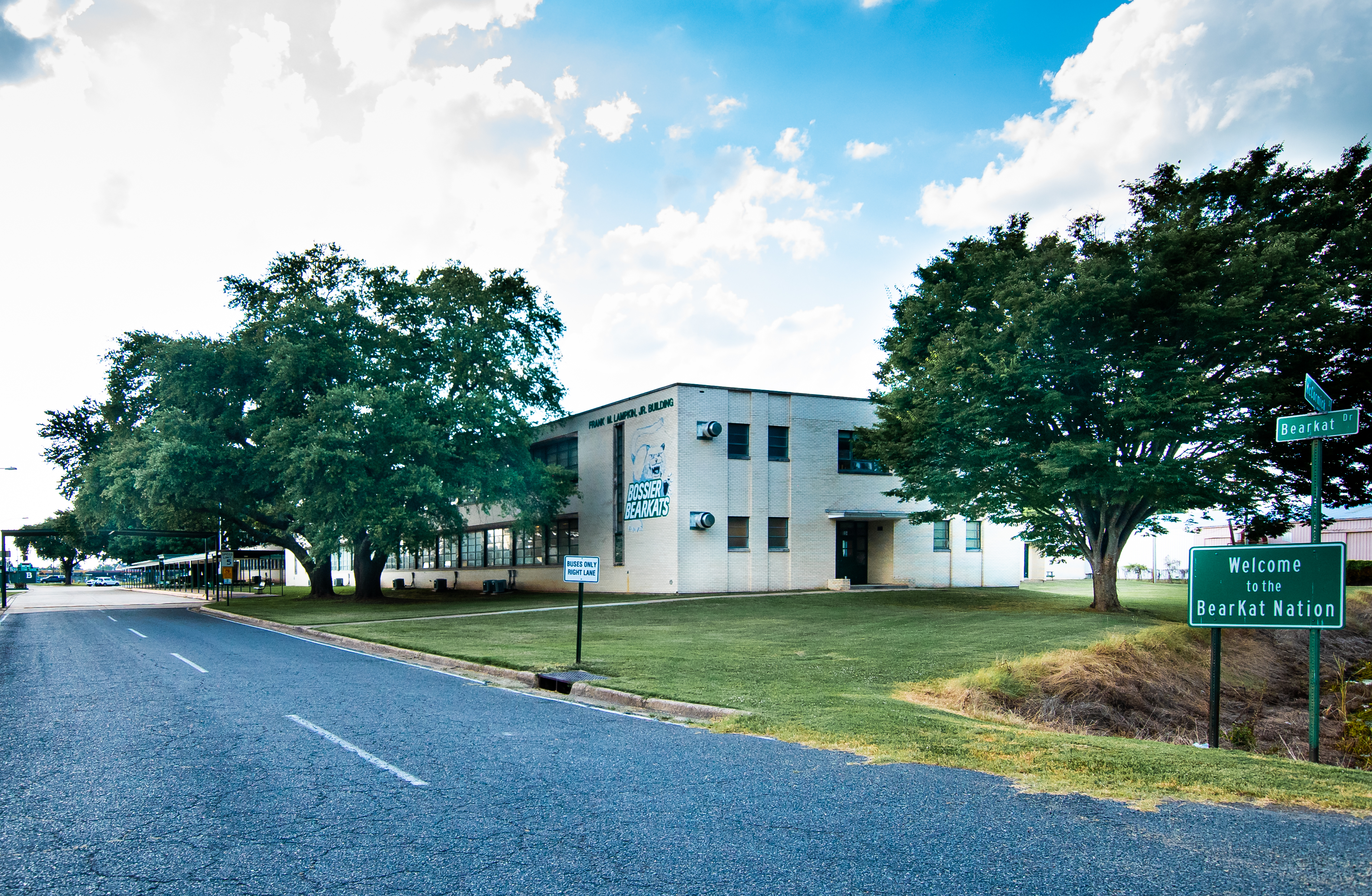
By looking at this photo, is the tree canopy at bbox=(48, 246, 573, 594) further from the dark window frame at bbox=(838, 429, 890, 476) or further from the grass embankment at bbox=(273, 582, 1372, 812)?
the dark window frame at bbox=(838, 429, 890, 476)

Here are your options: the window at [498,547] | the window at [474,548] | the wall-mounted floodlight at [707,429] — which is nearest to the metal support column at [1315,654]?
the wall-mounted floodlight at [707,429]

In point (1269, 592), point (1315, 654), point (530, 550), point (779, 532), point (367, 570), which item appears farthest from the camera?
point (530, 550)

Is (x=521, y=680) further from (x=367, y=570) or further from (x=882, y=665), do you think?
(x=367, y=570)

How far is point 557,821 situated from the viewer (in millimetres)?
5242

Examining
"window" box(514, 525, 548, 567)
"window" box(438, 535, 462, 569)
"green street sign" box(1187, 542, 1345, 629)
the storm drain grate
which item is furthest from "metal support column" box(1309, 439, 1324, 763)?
"window" box(438, 535, 462, 569)

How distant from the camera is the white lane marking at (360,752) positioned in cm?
622

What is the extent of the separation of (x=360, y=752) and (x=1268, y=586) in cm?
884

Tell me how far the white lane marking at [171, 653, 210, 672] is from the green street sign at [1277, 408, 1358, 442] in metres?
14.6

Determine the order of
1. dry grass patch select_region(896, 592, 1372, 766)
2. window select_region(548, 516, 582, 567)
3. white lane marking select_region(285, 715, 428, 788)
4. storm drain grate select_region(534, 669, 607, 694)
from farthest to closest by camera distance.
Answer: window select_region(548, 516, 582, 567) < storm drain grate select_region(534, 669, 607, 694) < dry grass patch select_region(896, 592, 1372, 766) < white lane marking select_region(285, 715, 428, 788)

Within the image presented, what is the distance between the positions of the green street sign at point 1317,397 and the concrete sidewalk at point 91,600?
128ft

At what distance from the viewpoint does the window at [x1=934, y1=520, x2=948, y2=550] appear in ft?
118

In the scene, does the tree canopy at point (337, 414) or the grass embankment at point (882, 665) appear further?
the tree canopy at point (337, 414)

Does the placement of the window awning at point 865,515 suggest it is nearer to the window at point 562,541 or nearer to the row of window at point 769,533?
the row of window at point 769,533

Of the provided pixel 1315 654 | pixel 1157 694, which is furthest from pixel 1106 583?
pixel 1315 654
